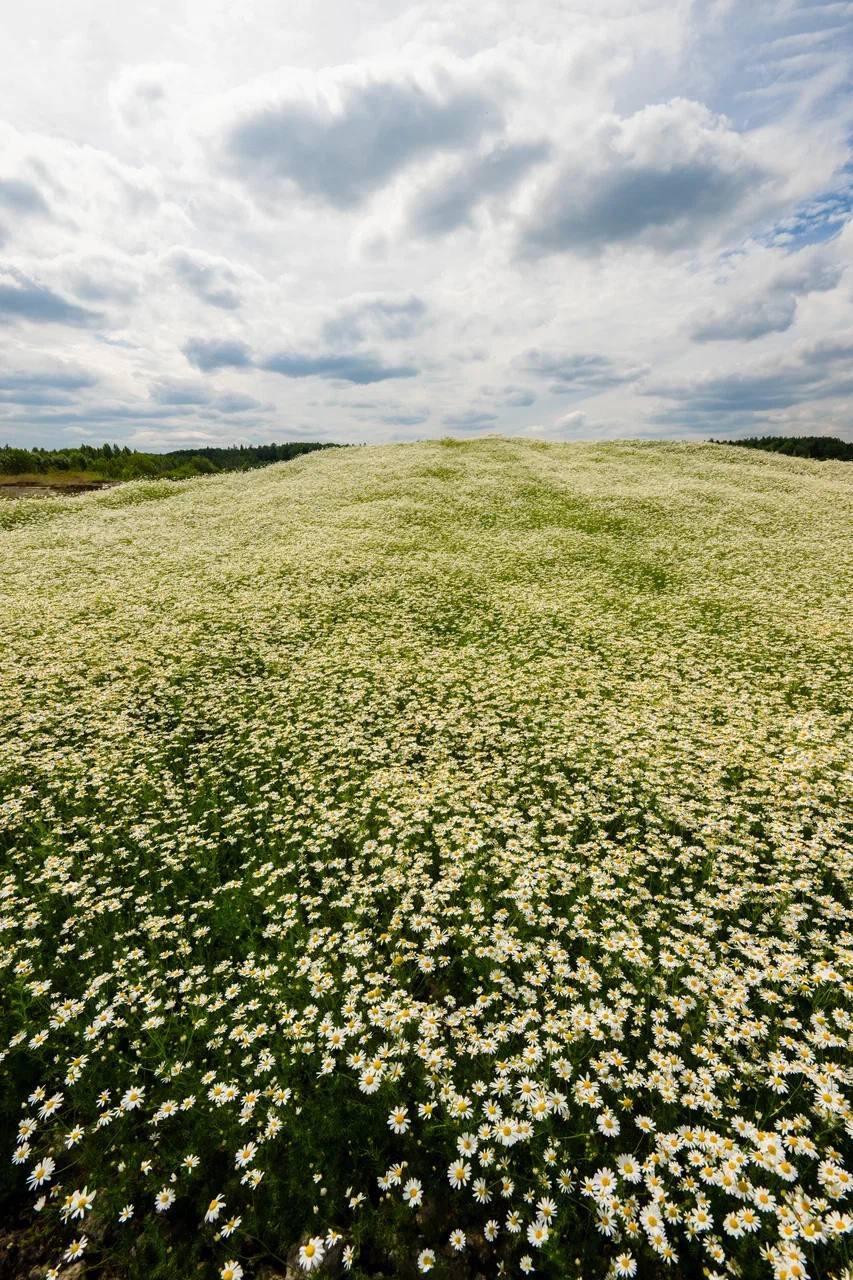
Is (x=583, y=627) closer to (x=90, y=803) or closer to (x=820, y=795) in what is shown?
(x=820, y=795)

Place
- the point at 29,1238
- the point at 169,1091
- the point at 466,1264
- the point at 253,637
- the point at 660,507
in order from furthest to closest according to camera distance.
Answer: the point at 660,507 < the point at 253,637 < the point at 169,1091 < the point at 29,1238 < the point at 466,1264

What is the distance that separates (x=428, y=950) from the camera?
307 inches

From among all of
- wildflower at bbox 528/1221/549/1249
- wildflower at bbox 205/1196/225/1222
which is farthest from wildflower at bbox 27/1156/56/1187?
wildflower at bbox 528/1221/549/1249

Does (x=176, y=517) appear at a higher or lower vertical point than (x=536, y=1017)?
higher

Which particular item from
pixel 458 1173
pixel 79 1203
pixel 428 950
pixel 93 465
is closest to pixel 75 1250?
pixel 79 1203

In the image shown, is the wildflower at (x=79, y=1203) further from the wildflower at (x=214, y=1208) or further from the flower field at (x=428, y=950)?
the wildflower at (x=214, y=1208)

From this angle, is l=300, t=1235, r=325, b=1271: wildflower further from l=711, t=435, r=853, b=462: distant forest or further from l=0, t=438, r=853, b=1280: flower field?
l=711, t=435, r=853, b=462: distant forest

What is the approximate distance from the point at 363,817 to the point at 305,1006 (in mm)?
3857

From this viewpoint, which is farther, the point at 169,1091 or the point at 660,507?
the point at 660,507

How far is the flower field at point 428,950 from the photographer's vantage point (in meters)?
5.16

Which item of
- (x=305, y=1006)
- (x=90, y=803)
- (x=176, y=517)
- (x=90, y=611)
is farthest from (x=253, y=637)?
(x=176, y=517)

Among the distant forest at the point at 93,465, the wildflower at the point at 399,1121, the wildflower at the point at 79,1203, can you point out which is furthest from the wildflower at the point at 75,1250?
the distant forest at the point at 93,465

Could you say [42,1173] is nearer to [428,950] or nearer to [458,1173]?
[458,1173]

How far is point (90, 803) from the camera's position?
11.6m
